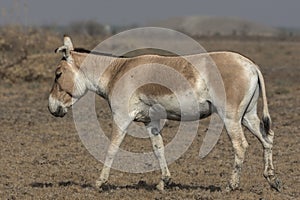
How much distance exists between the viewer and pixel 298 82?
81.6 ft

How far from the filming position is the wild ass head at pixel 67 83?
31.0 feet

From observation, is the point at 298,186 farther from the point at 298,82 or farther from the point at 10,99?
the point at 298,82

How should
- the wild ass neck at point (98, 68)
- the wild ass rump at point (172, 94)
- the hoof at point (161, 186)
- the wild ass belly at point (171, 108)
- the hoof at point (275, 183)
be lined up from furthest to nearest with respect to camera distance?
1. the wild ass neck at point (98, 68)
2. the hoof at point (161, 186)
3. the hoof at point (275, 183)
4. the wild ass belly at point (171, 108)
5. the wild ass rump at point (172, 94)

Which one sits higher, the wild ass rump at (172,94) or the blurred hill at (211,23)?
the wild ass rump at (172,94)

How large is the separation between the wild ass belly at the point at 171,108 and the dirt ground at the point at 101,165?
103 cm

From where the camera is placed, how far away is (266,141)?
886 centimetres

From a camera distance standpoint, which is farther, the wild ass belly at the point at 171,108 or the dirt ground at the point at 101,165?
the dirt ground at the point at 101,165

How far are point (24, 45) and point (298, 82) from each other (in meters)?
11.1

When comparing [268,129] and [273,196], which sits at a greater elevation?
[268,129]

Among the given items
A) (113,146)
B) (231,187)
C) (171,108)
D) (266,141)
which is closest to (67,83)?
(113,146)

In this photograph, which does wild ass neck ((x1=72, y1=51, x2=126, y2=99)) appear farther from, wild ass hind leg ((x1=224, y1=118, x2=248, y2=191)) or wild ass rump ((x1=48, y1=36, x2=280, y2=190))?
wild ass hind leg ((x1=224, y1=118, x2=248, y2=191))

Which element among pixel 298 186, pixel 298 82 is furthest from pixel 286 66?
pixel 298 186

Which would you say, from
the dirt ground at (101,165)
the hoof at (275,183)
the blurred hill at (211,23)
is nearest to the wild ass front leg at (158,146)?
the dirt ground at (101,165)

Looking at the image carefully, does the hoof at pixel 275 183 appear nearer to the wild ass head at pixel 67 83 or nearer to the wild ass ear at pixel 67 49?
the wild ass head at pixel 67 83
